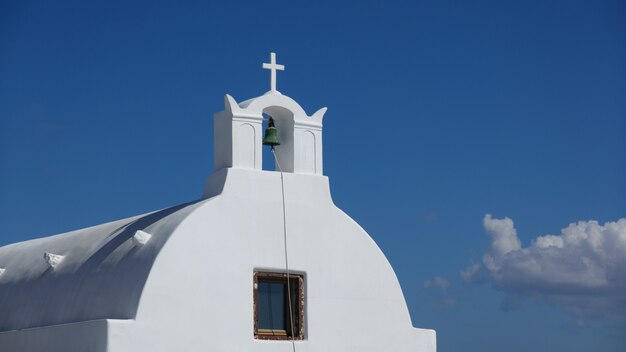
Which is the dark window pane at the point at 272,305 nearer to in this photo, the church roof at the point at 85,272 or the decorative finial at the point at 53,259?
the church roof at the point at 85,272

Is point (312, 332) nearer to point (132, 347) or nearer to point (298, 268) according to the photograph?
point (298, 268)

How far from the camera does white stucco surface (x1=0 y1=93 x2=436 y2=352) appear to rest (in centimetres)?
2066

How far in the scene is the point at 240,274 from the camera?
21547 mm

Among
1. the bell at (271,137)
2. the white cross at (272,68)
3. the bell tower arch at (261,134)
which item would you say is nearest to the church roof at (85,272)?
the bell tower arch at (261,134)


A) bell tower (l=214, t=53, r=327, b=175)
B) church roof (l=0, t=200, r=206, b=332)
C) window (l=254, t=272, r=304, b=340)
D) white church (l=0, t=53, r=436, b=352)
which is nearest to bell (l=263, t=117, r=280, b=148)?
white church (l=0, t=53, r=436, b=352)

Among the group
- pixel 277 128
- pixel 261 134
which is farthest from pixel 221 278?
pixel 277 128

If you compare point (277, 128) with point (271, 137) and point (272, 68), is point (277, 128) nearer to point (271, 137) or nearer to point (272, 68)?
point (271, 137)

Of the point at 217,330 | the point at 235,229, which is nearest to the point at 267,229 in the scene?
the point at 235,229

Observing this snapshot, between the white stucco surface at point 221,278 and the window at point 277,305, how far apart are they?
6.2 inches

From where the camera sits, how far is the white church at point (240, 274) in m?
20.7

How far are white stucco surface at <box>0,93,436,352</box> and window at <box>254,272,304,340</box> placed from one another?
0.52 ft

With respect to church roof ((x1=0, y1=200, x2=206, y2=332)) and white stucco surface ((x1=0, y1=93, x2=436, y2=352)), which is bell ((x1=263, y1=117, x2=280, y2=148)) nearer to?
white stucco surface ((x1=0, y1=93, x2=436, y2=352))

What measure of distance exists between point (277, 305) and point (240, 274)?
1069 mm

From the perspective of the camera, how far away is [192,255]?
69.1 ft
